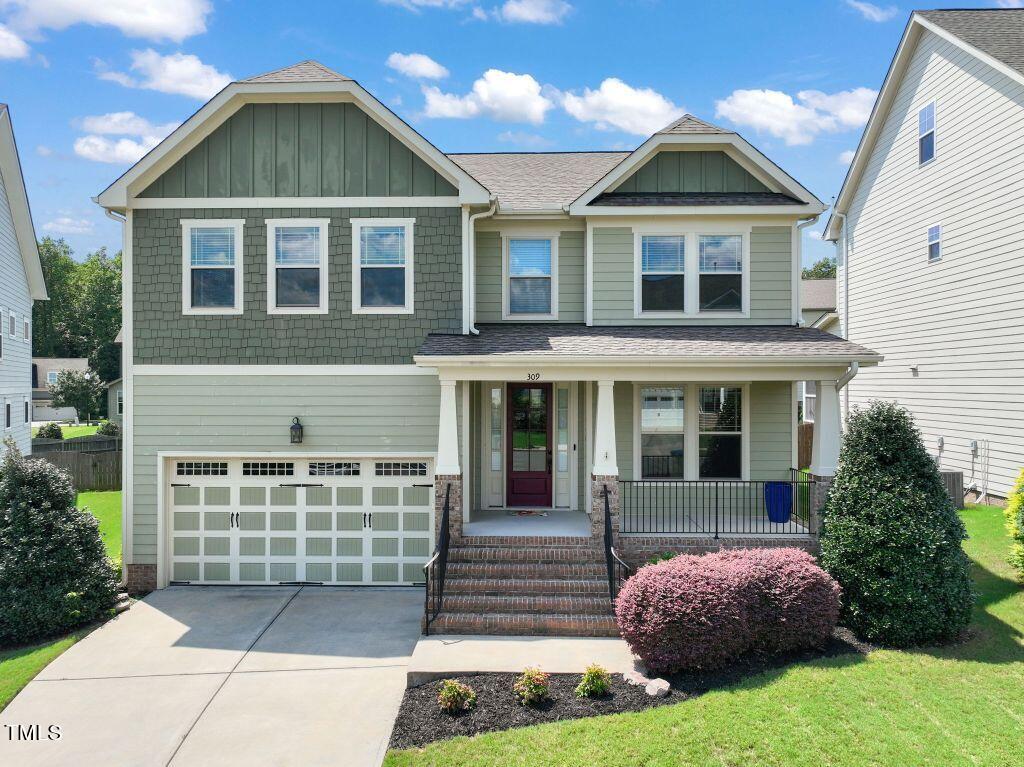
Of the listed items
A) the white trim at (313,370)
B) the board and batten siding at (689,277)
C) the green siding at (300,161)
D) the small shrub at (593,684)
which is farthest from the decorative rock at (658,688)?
the green siding at (300,161)

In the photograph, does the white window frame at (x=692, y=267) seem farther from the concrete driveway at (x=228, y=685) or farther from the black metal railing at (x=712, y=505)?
the concrete driveway at (x=228, y=685)

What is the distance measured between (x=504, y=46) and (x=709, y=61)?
553 centimetres

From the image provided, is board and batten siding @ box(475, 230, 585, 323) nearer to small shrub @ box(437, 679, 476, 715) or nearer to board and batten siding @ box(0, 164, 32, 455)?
small shrub @ box(437, 679, 476, 715)

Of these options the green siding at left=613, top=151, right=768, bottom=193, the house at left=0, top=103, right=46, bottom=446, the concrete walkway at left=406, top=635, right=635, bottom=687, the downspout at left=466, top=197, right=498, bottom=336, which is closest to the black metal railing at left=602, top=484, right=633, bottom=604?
the concrete walkway at left=406, top=635, right=635, bottom=687

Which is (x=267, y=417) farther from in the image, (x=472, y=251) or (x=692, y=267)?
(x=692, y=267)

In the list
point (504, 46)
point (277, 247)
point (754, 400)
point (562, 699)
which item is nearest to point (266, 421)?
point (277, 247)

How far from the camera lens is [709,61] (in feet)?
52.7

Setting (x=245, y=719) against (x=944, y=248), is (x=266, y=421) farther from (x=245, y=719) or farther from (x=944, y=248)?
(x=944, y=248)

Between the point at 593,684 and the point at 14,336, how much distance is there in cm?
2053

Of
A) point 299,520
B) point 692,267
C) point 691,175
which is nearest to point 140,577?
point 299,520

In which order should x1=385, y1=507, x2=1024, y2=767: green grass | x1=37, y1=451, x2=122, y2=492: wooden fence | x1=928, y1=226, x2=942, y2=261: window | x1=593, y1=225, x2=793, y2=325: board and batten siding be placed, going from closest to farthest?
x1=385, y1=507, x2=1024, y2=767: green grass, x1=593, y1=225, x2=793, y2=325: board and batten siding, x1=928, y1=226, x2=942, y2=261: window, x1=37, y1=451, x2=122, y2=492: wooden fence

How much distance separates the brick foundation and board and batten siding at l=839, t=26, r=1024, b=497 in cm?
1582

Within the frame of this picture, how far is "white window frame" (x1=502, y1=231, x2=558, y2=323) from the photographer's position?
37.7ft

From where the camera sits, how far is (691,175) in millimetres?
11438
